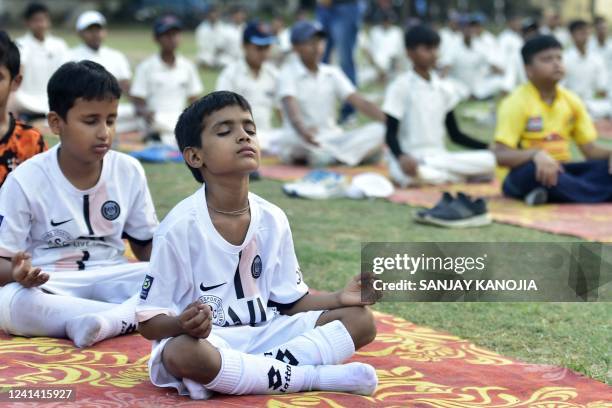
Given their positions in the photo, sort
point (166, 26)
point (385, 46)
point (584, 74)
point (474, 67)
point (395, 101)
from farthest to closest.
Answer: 1. point (385, 46)
2. point (474, 67)
3. point (584, 74)
4. point (166, 26)
5. point (395, 101)

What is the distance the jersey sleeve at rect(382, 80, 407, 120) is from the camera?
6.52 meters

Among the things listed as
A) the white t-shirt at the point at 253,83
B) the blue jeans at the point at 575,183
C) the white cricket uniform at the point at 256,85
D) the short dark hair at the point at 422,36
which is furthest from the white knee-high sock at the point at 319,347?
the white t-shirt at the point at 253,83

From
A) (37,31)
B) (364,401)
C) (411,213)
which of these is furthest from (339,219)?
(37,31)

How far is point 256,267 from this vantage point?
9.28 feet

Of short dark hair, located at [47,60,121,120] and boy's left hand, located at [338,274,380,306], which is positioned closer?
boy's left hand, located at [338,274,380,306]

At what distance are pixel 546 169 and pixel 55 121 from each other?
124 inches

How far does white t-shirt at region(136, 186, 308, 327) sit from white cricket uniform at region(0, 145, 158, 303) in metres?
0.64

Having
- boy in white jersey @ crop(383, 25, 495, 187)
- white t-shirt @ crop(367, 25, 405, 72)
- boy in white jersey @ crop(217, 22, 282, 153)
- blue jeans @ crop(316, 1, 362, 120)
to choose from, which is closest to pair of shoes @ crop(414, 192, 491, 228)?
boy in white jersey @ crop(383, 25, 495, 187)

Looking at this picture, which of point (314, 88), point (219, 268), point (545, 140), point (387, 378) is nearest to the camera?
point (219, 268)

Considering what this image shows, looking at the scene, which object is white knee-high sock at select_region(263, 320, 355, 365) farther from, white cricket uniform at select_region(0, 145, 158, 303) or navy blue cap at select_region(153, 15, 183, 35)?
navy blue cap at select_region(153, 15, 183, 35)

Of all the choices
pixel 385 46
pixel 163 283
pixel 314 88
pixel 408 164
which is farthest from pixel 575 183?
pixel 385 46

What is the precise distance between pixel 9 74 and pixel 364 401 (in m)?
1.79

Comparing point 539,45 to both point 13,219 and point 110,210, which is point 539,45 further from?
point 13,219

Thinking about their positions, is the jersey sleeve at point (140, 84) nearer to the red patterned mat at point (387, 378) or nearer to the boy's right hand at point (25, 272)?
the red patterned mat at point (387, 378)
